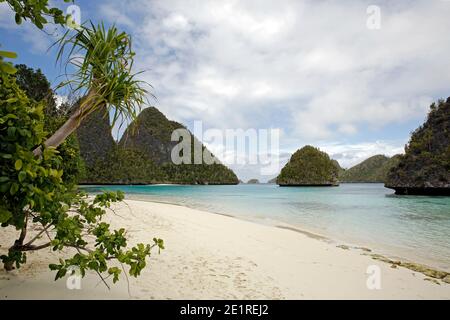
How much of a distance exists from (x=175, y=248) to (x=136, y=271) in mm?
3619

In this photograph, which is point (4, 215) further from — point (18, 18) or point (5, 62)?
point (18, 18)

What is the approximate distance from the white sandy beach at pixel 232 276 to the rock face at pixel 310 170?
134m

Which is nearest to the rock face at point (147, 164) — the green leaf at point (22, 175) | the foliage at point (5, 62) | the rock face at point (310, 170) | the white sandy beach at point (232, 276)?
the rock face at point (310, 170)

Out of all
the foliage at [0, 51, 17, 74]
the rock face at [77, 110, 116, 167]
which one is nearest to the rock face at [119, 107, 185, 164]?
the rock face at [77, 110, 116, 167]

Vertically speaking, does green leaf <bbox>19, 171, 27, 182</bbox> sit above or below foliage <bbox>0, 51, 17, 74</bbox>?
below

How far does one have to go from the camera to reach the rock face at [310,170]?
440 feet

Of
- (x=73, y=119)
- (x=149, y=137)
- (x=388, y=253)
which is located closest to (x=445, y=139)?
(x=388, y=253)

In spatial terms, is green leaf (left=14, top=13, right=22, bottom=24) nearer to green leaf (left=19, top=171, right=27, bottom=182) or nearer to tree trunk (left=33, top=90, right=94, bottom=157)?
tree trunk (left=33, top=90, right=94, bottom=157)

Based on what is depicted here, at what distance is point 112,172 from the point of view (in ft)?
376

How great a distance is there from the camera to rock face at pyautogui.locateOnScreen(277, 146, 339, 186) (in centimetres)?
13412

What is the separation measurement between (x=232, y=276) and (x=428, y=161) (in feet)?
228

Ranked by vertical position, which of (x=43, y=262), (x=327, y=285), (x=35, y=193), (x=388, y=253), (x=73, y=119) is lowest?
(x=388, y=253)

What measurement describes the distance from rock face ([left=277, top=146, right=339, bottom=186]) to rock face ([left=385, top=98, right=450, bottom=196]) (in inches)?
2716
